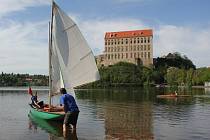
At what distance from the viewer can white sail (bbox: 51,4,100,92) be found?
28.6m

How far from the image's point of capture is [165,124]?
3061cm

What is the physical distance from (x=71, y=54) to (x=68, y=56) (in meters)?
0.30

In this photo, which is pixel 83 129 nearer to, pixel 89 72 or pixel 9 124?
pixel 89 72

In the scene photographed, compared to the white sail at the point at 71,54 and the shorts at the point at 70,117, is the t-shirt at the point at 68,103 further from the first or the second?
the white sail at the point at 71,54

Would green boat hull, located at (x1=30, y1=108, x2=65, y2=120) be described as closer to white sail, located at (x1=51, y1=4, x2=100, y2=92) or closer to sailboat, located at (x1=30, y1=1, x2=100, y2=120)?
sailboat, located at (x1=30, y1=1, x2=100, y2=120)

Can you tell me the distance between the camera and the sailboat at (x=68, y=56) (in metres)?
28.6

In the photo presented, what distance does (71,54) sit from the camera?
95.6 feet

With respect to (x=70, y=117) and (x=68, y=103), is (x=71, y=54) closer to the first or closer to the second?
(x=68, y=103)

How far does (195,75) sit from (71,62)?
15044 cm

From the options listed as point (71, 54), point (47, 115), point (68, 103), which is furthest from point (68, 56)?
point (68, 103)

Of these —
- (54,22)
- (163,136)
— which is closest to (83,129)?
(163,136)

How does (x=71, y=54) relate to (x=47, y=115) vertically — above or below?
above

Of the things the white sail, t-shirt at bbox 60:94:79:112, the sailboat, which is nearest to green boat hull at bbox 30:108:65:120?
the sailboat

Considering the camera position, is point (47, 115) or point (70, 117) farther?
point (47, 115)
